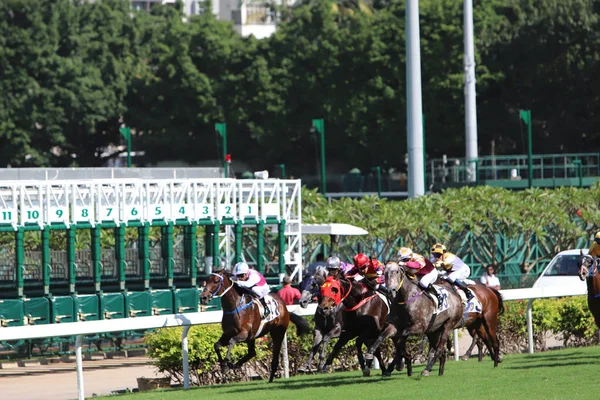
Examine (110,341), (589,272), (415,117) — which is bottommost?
(110,341)

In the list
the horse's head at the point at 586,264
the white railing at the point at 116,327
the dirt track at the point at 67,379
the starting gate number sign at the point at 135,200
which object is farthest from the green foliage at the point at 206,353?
the starting gate number sign at the point at 135,200

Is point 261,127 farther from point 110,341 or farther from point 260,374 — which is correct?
point 260,374

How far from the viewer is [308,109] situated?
51.5 m

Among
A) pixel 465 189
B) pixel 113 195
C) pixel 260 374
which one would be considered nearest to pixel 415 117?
pixel 465 189

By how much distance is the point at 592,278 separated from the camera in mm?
14258

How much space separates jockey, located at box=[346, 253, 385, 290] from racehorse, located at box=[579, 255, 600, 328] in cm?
235

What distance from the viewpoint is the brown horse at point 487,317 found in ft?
47.5

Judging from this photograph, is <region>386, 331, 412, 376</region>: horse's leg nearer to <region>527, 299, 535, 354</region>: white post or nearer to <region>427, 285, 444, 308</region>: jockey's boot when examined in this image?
<region>427, 285, 444, 308</region>: jockey's boot

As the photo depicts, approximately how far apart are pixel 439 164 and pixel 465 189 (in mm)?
18719

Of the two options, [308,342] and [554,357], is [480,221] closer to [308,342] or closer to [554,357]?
[554,357]

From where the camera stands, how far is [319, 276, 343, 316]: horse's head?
42.2 ft

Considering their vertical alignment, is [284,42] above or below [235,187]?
above

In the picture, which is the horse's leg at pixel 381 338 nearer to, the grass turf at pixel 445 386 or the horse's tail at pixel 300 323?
the grass turf at pixel 445 386

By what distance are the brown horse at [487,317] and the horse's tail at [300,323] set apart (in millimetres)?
1836
